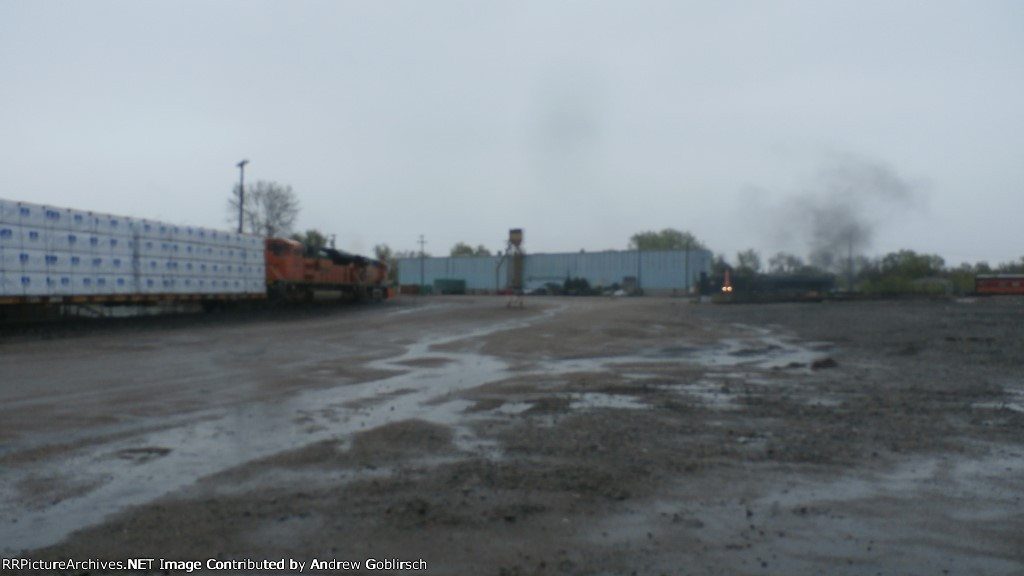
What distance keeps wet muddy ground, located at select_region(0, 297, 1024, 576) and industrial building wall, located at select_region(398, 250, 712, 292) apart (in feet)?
227

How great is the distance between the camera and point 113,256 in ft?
91.5

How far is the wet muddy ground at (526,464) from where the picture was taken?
499 cm

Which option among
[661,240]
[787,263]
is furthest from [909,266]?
[661,240]

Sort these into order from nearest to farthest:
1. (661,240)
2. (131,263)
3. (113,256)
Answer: (113,256)
(131,263)
(661,240)

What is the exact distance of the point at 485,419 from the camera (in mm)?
9664

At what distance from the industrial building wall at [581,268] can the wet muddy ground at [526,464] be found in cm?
6932

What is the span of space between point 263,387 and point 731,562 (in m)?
9.35

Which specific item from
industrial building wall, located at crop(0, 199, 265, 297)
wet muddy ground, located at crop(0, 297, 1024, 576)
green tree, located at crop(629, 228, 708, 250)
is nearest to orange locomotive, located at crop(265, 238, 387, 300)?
industrial building wall, located at crop(0, 199, 265, 297)

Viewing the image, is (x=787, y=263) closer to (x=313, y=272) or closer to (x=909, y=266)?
(x=909, y=266)

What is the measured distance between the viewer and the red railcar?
62688 mm

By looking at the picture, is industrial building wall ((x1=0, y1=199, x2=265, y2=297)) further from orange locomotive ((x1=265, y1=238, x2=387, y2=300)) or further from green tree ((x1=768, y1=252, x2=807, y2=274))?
green tree ((x1=768, y1=252, x2=807, y2=274))

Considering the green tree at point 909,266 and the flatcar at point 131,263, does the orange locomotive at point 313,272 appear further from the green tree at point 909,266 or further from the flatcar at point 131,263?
the green tree at point 909,266

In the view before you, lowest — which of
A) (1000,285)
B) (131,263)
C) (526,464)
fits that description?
(526,464)

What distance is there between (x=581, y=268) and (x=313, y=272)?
5386 centimetres
